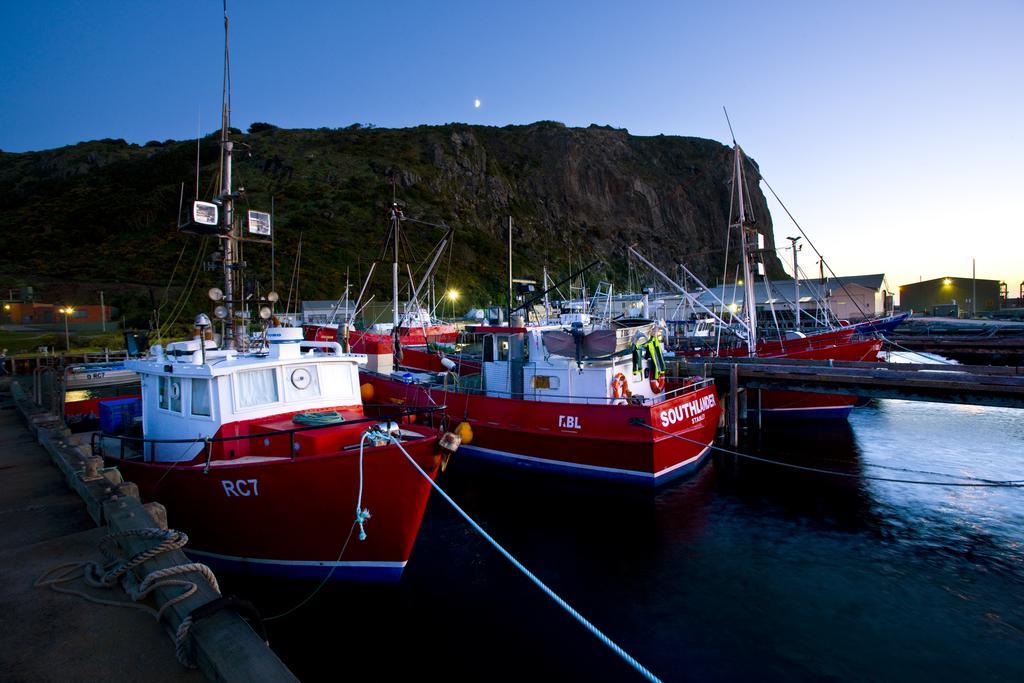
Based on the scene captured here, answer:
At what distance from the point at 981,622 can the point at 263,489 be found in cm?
1130

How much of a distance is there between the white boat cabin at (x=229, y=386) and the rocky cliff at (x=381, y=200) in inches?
204

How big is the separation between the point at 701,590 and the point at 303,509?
6.95 metres

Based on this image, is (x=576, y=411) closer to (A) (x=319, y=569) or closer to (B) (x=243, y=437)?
(A) (x=319, y=569)

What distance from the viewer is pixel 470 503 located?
12.9 m

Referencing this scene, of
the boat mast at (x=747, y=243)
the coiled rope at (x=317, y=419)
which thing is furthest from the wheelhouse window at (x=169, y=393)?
the boat mast at (x=747, y=243)

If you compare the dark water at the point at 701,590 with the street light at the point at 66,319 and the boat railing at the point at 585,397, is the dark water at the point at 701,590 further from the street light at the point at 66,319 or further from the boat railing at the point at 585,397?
the street light at the point at 66,319

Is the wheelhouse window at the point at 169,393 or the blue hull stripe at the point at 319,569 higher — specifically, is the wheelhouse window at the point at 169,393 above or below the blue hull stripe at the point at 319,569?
above

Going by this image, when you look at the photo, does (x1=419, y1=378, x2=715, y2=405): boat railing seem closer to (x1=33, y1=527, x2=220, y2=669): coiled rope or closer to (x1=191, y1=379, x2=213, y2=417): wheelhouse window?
(x1=191, y1=379, x2=213, y2=417): wheelhouse window

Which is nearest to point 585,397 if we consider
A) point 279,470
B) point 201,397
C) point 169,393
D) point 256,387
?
point 256,387

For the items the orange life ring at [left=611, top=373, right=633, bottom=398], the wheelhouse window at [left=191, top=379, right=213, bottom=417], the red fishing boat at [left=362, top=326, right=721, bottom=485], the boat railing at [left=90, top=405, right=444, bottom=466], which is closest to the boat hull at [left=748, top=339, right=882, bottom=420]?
the red fishing boat at [left=362, top=326, right=721, bottom=485]

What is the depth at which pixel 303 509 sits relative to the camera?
7363 mm

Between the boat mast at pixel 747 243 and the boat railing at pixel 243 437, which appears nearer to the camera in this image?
the boat railing at pixel 243 437

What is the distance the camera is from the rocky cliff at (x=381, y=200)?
57062 mm

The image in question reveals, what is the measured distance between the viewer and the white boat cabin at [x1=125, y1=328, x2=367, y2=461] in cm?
859
